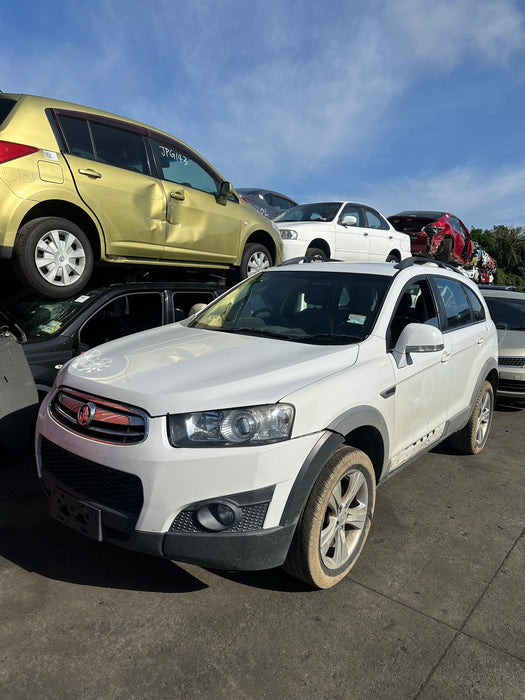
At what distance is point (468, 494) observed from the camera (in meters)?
3.96

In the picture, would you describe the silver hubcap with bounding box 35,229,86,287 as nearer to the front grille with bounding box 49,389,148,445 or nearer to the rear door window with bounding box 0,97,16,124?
the rear door window with bounding box 0,97,16,124

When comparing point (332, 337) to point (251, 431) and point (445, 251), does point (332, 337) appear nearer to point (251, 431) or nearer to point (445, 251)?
point (251, 431)

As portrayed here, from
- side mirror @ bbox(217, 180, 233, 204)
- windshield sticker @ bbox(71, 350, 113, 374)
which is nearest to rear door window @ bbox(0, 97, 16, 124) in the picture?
side mirror @ bbox(217, 180, 233, 204)

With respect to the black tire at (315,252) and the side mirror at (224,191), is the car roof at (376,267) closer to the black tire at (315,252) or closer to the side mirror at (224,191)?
the side mirror at (224,191)

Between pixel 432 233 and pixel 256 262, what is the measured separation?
24.3 feet

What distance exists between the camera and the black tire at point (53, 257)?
423 cm

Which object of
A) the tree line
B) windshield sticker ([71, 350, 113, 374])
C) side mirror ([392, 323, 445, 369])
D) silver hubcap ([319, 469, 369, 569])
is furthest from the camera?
the tree line

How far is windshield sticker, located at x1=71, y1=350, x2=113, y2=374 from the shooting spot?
9.20 ft

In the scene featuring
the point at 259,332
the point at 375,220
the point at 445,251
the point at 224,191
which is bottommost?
the point at 259,332

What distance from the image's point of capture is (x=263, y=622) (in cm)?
245

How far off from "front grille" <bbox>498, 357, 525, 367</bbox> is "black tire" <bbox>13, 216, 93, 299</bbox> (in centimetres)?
489

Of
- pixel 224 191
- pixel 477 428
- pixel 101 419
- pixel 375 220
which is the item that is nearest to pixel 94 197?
pixel 224 191

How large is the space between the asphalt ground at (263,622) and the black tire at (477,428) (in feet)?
4.09

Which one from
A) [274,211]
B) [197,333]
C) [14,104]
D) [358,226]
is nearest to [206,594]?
[197,333]
